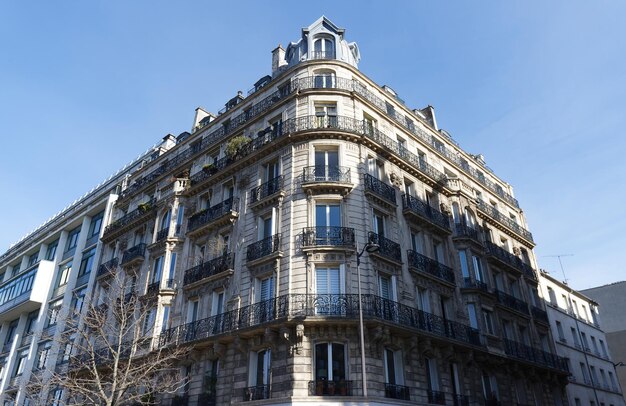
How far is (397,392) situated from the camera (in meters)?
18.6

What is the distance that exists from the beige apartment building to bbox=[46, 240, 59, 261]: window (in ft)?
29.1

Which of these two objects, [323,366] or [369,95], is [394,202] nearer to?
[369,95]

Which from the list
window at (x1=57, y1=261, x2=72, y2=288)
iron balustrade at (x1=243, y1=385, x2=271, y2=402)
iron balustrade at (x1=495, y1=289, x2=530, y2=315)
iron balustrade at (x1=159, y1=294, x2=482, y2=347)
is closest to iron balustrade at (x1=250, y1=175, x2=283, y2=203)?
iron balustrade at (x1=159, y1=294, x2=482, y2=347)

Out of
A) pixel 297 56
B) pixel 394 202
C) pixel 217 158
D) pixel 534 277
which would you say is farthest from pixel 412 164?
pixel 534 277

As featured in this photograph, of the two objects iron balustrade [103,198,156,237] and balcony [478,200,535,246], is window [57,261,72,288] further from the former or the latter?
balcony [478,200,535,246]

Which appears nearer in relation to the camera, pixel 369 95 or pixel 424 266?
pixel 424 266

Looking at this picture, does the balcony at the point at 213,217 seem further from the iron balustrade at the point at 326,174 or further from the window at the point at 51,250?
the window at the point at 51,250

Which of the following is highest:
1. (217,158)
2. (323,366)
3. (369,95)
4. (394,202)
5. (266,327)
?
(369,95)

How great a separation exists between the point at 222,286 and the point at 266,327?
4.83 m

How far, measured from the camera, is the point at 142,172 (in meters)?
36.7

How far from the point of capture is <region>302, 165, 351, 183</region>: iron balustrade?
2211 cm

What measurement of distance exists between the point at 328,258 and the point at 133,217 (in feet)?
58.5

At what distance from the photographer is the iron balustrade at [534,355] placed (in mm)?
27000

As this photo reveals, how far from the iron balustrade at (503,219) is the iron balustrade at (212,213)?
55.1 feet
